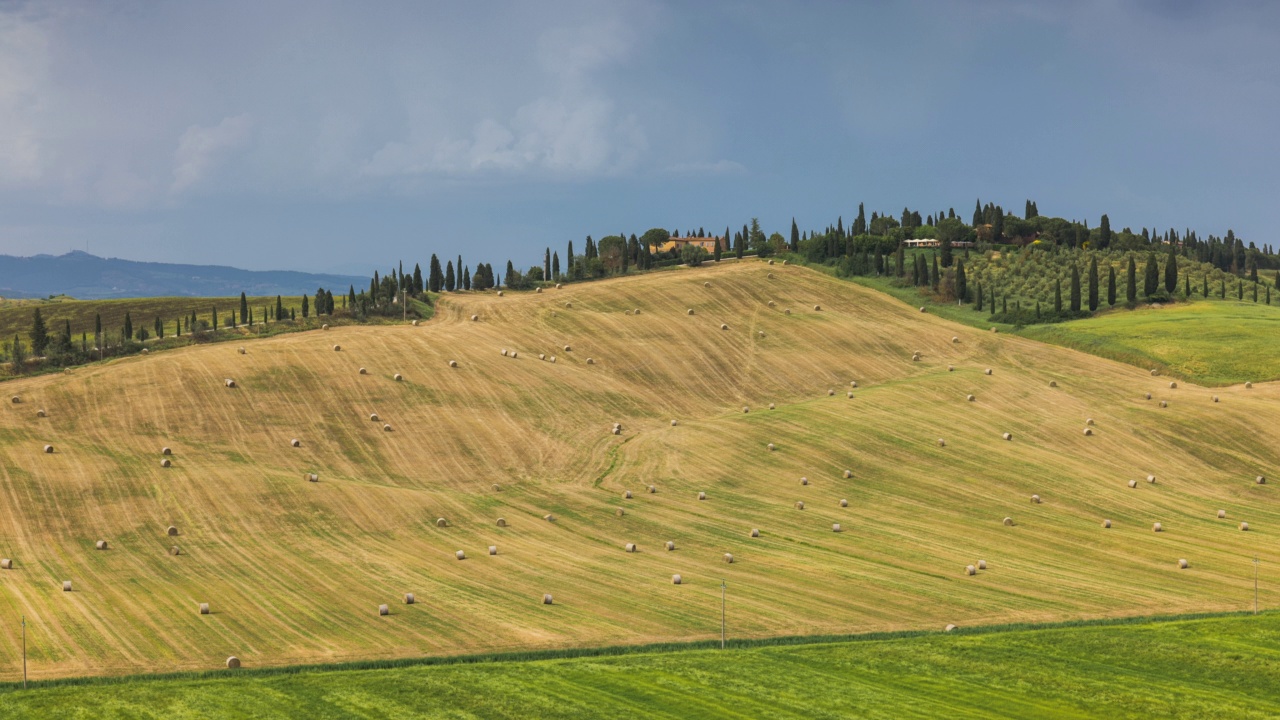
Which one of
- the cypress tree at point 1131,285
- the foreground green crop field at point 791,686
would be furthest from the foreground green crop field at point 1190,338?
the foreground green crop field at point 791,686

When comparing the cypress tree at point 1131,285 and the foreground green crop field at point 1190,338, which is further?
the cypress tree at point 1131,285

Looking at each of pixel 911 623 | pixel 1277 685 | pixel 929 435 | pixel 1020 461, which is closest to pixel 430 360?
pixel 929 435

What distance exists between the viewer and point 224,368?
277 ft

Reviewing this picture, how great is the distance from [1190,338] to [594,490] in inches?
2605

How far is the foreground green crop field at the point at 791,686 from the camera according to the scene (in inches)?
1519

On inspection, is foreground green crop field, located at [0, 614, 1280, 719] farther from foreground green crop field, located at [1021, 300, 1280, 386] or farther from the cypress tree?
the cypress tree

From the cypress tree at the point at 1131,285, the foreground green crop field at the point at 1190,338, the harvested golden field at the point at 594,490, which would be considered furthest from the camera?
the cypress tree at the point at 1131,285

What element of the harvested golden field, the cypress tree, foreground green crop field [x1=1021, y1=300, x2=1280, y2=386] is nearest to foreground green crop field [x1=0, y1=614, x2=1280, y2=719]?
the harvested golden field

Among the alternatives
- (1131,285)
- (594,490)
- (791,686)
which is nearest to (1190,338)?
(1131,285)

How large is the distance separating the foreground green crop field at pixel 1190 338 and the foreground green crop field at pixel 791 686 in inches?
2543

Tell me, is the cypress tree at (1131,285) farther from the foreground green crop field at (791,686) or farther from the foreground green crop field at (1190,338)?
the foreground green crop field at (791,686)

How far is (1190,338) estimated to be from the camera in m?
114

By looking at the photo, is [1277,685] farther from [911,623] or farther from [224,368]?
[224,368]

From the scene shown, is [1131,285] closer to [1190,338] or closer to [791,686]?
[1190,338]
